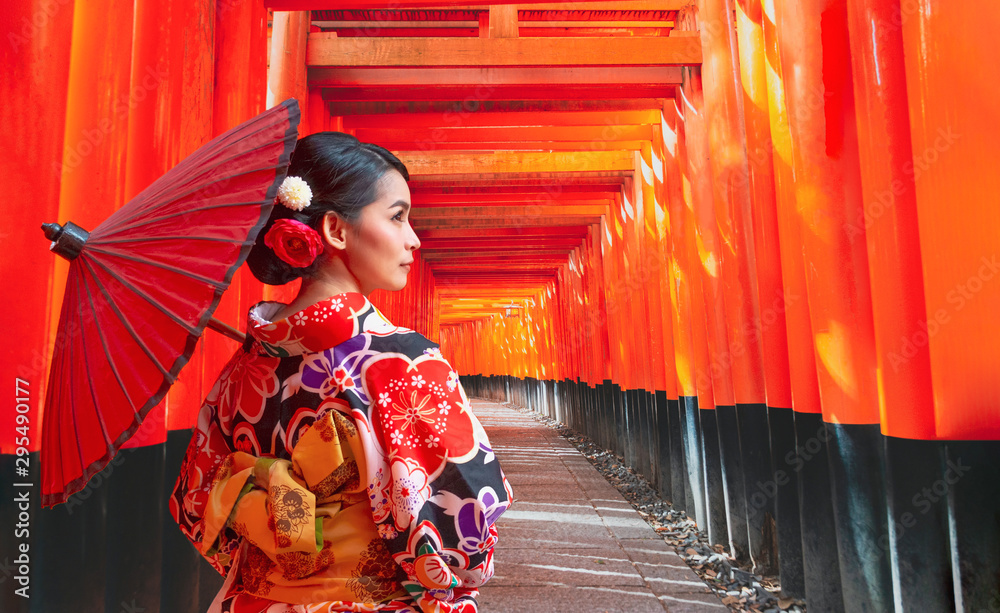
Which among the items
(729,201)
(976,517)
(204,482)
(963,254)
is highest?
(729,201)

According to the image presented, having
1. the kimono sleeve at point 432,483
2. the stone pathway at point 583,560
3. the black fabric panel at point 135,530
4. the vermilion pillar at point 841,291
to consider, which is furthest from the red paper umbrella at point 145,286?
the stone pathway at point 583,560

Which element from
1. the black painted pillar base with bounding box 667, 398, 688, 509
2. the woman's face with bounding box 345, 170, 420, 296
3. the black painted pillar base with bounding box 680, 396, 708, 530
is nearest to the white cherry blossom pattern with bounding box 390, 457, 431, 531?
the woman's face with bounding box 345, 170, 420, 296

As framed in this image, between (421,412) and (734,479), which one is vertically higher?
(421,412)

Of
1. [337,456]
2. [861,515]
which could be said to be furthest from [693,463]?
[337,456]

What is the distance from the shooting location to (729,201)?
14.5 feet

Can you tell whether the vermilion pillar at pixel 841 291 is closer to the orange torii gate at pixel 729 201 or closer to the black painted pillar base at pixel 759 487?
the orange torii gate at pixel 729 201

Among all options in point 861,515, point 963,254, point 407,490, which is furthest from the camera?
point 861,515

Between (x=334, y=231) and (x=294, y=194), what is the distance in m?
0.11

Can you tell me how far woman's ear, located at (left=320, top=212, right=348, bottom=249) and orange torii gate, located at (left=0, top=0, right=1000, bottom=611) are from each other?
3.77ft

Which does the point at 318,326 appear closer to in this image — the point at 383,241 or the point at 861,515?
the point at 383,241

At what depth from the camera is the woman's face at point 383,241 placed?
4.25ft

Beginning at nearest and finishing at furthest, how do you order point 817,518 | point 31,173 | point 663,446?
1. point 31,173
2. point 817,518
3. point 663,446

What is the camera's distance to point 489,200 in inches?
361

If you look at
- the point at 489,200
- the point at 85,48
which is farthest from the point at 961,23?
the point at 489,200
